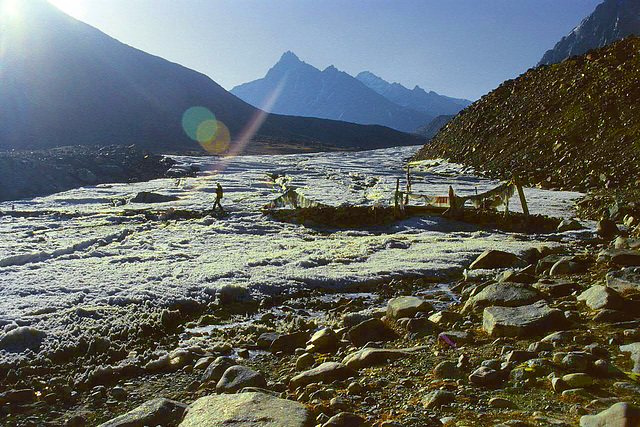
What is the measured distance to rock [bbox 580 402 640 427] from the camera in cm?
310

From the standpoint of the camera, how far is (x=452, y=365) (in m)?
4.97

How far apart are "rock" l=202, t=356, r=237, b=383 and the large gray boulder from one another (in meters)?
2.98

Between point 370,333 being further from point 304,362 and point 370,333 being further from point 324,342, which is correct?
point 304,362

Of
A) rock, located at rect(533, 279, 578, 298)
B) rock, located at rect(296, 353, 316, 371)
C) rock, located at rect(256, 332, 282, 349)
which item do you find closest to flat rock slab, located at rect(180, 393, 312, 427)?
rock, located at rect(296, 353, 316, 371)

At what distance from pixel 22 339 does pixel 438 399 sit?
22.4ft

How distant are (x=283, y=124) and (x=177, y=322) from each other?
17006 cm

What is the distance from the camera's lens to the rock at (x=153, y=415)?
468cm

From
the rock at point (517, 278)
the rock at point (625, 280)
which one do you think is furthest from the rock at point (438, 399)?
the rock at point (517, 278)

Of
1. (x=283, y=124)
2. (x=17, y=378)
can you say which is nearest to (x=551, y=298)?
(x=17, y=378)

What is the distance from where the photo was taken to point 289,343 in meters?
7.04

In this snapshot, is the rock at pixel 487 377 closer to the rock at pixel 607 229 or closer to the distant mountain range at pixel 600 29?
the rock at pixel 607 229

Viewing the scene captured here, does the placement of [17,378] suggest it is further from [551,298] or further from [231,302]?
[551,298]

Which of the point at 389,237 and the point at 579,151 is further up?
the point at 579,151

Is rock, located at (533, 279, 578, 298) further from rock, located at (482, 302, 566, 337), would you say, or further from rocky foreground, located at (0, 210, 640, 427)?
rock, located at (482, 302, 566, 337)
